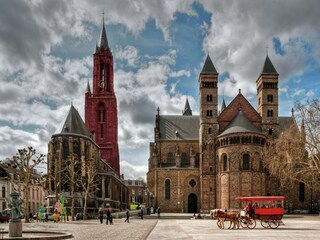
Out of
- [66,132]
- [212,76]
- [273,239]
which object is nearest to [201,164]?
[212,76]

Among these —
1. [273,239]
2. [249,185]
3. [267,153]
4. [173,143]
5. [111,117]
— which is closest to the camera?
[273,239]

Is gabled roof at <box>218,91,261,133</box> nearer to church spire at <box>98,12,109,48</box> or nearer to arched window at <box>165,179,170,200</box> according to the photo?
arched window at <box>165,179,170,200</box>

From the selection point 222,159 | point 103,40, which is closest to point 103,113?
point 103,40

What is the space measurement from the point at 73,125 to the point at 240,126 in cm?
3023

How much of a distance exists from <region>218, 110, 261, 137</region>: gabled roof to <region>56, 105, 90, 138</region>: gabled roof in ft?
84.7

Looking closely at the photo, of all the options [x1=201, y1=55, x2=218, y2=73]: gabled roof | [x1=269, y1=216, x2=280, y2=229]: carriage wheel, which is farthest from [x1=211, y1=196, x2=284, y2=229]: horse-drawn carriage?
[x1=201, y1=55, x2=218, y2=73]: gabled roof

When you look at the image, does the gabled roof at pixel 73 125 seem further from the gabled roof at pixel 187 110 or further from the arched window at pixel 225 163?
the gabled roof at pixel 187 110

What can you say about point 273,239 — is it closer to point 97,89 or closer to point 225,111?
point 225,111

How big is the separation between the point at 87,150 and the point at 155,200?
1720 centimetres

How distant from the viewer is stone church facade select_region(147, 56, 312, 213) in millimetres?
77375

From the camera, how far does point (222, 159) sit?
7988 cm

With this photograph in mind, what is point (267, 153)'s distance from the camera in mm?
68562

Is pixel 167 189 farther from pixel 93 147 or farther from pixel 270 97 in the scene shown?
pixel 270 97

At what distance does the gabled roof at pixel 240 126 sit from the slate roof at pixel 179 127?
13812mm
